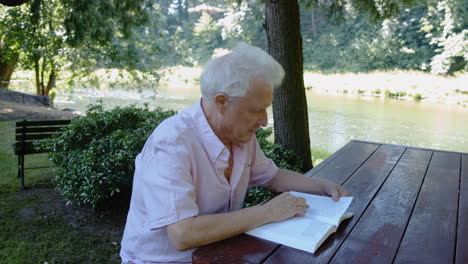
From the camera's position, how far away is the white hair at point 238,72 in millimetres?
1220

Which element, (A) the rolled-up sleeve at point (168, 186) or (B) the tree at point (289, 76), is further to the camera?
(B) the tree at point (289, 76)

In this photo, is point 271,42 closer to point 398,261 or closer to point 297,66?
point 297,66

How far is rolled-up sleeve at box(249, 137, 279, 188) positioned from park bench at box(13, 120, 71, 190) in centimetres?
253

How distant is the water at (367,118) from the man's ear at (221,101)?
6956mm

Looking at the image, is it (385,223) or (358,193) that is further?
(358,193)

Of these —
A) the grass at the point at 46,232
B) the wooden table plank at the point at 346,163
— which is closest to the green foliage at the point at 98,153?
the grass at the point at 46,232

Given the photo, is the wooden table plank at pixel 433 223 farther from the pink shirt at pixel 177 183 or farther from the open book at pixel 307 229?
the pink shirt at pixel 177 183

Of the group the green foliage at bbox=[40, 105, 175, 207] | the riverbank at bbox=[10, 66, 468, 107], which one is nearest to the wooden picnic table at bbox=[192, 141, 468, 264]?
the green foliage at bbox=[40, 105, 175, 207]

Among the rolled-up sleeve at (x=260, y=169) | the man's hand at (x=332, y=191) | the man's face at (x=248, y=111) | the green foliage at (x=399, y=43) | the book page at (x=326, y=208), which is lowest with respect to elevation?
the book page at (x=326, y=208)

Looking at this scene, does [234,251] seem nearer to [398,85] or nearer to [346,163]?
[346,163]

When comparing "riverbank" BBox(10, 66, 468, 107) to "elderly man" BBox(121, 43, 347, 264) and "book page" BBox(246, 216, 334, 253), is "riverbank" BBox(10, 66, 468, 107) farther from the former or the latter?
"book page" BBox(246, 216, 334, 253)

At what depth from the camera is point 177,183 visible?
1159 mm

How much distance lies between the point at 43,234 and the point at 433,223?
103 inches

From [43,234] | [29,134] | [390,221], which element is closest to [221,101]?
[390,221]
